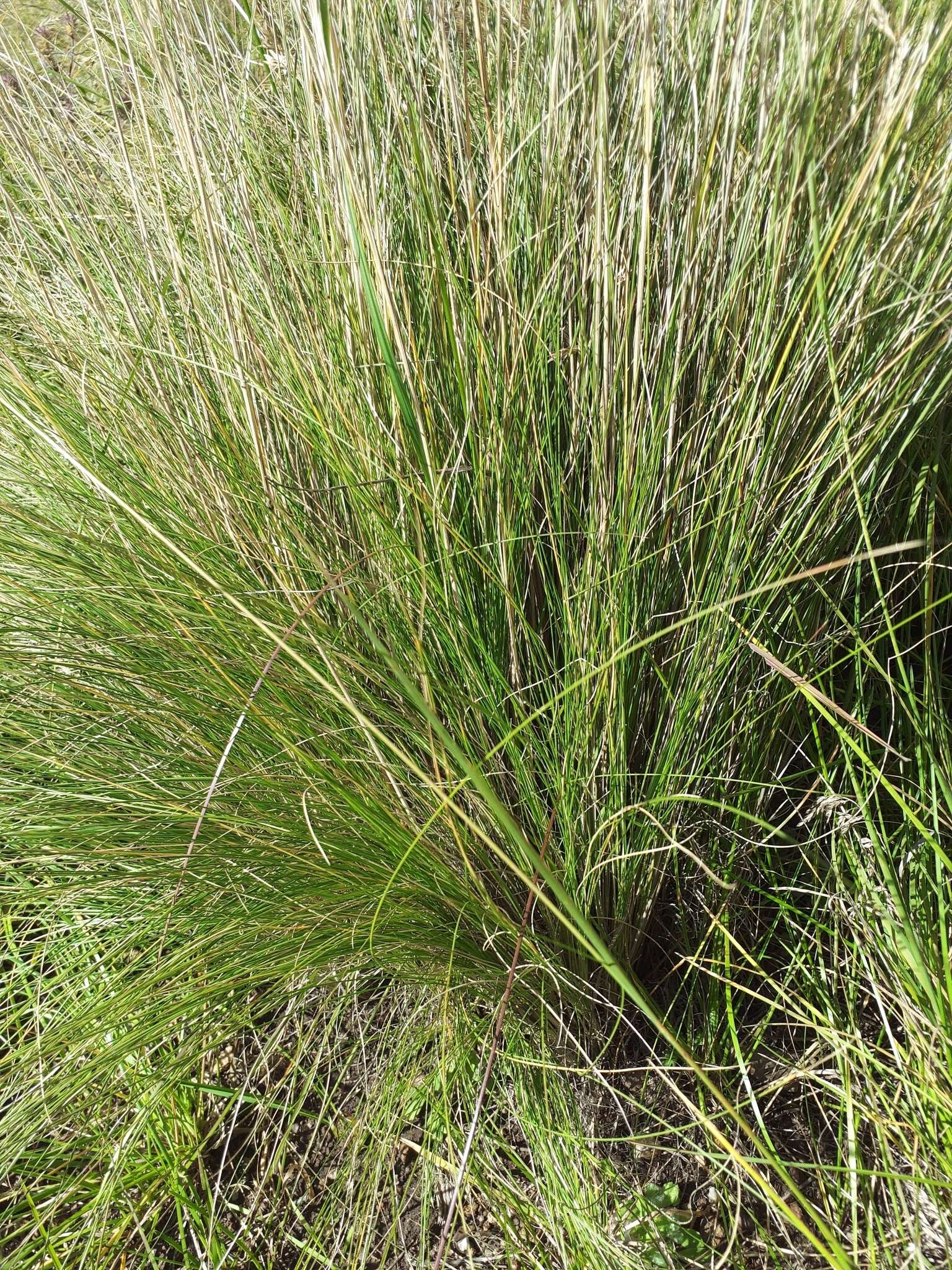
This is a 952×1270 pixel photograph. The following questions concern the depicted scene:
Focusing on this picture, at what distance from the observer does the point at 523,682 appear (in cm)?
103

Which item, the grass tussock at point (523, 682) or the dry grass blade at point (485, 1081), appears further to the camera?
the grass tussock at point (523, 682)

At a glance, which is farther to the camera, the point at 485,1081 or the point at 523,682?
the point at 523,682

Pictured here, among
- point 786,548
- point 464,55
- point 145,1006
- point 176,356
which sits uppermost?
point 464,55

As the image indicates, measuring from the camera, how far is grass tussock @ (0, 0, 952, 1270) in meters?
0.88

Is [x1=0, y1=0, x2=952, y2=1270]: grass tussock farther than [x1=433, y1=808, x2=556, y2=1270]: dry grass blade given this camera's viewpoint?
Yes

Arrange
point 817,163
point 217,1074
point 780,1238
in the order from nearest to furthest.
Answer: point 817,163, point 780,1238, point 217,1074

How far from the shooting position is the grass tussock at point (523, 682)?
0.88m

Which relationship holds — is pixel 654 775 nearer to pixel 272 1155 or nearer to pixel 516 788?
pixel 516 788

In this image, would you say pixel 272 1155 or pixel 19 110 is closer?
pixel 272 1155

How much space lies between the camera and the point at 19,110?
1.29m

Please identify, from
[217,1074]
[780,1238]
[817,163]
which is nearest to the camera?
[817,163]

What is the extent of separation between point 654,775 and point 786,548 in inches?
11.0

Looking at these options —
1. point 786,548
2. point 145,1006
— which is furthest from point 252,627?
point 786,548

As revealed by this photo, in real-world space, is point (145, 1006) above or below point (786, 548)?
below
